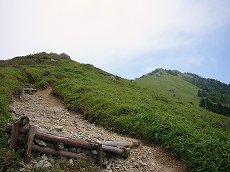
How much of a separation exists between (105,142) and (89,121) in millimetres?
6348

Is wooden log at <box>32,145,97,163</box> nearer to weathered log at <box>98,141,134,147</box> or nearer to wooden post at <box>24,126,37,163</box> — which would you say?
wooden post at <box>24,126,37,163</box>

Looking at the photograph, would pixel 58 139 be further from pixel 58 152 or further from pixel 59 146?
pixel 58 152

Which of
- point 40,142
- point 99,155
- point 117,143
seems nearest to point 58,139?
point 40,142

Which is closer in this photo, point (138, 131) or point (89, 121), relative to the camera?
point (138, 131)

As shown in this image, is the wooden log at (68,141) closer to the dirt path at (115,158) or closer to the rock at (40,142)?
the rock at (40,142)

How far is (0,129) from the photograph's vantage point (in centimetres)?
1213

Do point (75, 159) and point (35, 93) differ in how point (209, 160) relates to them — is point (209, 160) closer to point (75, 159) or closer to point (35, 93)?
point (75, 159)

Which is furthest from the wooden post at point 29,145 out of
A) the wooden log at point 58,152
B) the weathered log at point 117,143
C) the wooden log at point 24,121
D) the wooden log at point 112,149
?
the weathered log at point 117,143

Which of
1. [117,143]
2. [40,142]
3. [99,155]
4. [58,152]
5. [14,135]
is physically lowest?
[58,152]

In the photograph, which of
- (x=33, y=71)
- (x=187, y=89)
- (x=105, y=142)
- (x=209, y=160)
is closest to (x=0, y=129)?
(x=105, y=142)

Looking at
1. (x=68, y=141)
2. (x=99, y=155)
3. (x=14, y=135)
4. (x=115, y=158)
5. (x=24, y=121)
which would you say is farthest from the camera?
(x=115, y=158)

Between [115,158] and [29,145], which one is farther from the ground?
[29,145]

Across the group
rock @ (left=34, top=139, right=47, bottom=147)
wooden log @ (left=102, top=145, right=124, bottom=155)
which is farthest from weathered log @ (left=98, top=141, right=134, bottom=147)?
rock @ (left=34, top=139, right=47, bottom=147)

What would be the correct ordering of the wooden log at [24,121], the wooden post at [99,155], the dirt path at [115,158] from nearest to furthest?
the wooden log at [24,121]
the wooden post at [99,155]
the dirt path at [115,158]
